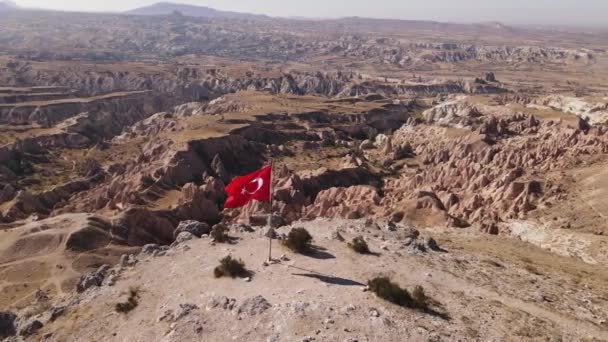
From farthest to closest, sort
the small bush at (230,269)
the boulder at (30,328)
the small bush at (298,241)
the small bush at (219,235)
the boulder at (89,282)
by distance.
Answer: the small bush at (219,235)
the boulder at (89,282)
the small bush at (298,241)
the small bush at (230,269)
the boulder at (30,328)

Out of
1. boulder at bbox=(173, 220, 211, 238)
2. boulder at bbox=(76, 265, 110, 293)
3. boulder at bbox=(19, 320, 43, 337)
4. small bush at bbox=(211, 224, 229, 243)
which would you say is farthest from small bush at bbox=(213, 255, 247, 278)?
boulder at bbox=(173, 220, 211, 238)

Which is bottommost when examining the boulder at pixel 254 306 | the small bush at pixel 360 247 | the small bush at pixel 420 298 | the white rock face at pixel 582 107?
the white rock face at pixel 582 107

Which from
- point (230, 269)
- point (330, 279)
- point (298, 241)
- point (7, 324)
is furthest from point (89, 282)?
point (330, 279)

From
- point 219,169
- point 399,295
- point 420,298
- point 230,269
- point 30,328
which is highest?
point 399,295

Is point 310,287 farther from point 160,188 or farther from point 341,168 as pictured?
point 341,168

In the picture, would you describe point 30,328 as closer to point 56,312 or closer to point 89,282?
point 56,312

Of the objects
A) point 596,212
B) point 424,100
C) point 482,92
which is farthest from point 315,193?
point 482,92

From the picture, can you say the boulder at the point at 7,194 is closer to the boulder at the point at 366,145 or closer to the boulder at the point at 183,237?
the boulder at the point at 183,237

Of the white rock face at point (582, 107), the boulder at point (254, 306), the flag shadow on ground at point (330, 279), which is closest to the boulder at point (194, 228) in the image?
the flag shadow on ground at point (330, 279)
